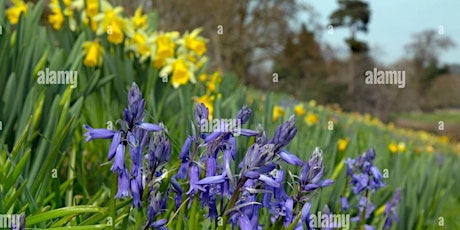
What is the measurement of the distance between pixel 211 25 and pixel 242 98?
17831 millimetres

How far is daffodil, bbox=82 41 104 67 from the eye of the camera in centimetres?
255

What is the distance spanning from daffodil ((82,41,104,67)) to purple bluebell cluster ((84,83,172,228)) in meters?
1.70

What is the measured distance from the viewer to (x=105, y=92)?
2561mm

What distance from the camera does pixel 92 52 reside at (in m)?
2.56

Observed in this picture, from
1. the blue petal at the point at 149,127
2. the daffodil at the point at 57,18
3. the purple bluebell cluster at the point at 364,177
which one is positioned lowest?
the purple bluebell cluster at the point at 364,177

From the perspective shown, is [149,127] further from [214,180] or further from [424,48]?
[424,48]

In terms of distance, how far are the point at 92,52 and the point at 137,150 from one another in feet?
5.78

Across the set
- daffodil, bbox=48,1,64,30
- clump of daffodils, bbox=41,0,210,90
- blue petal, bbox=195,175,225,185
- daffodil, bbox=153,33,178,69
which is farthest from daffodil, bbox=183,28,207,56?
blue petal, bbox=195,175,225,185

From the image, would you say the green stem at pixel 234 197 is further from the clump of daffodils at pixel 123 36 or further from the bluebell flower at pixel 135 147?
the clump of daffodils at pixel 123 36

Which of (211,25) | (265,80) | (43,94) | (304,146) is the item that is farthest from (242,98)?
(265,80)

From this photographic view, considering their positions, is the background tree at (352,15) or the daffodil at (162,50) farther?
the background tree at (352,15)

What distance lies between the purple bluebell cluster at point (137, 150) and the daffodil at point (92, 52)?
1.70 m

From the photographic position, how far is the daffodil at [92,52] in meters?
2.55

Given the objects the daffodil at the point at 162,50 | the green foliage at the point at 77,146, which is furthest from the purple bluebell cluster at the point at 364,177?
the daffodil at the point at 162,50
